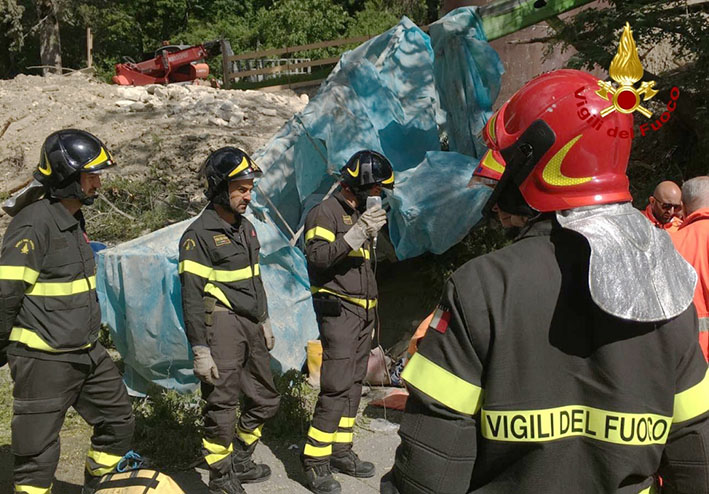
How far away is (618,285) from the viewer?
1.46m

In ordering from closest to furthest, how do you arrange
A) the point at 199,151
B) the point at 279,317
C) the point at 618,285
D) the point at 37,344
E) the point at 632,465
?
the point at 618,285, the point at 632,465, the point at 37,344, the point at 279,317, the point at 199,151

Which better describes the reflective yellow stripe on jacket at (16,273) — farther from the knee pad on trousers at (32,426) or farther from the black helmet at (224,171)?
the black helmet at (224,171)

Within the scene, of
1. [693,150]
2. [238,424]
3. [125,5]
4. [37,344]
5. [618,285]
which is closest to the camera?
[618,285]

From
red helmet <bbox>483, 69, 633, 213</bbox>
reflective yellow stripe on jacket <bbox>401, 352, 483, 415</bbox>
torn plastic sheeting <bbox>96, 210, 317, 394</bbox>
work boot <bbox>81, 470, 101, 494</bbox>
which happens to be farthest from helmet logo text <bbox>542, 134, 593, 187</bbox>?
torn plastic sheeting <bbox>96, 210, 317, 394</bbox>

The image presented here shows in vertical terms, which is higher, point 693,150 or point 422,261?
point 693,150

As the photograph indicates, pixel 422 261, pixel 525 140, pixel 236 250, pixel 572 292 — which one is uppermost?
pixel 525 140

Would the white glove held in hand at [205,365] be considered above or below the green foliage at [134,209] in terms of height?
below

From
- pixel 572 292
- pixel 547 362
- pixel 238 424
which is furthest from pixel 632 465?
pixel 238 424

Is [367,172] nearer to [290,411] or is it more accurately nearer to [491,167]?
[290,411]

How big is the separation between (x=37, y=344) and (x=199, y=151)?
717 centimetres

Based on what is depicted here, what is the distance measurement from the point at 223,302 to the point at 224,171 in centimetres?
80

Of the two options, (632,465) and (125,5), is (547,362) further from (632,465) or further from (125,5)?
(125,5)

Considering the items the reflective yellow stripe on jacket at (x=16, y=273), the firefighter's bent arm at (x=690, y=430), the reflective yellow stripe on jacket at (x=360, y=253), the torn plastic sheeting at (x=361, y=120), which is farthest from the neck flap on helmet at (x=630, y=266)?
the torn plastic sheeting at (x=361, y=120)

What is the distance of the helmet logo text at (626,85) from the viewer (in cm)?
158
